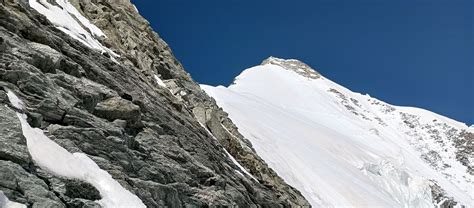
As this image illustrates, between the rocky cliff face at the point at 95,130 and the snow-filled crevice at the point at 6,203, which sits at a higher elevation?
the rocky cliff face at the point at 95,130

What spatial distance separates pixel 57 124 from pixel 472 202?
66.0m

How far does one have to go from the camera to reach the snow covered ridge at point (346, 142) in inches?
1699

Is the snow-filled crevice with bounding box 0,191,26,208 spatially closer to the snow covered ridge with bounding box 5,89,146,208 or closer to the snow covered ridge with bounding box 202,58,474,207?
the snow covered ridge with bounding box 5,89,146,208

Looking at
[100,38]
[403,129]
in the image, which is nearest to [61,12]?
[100,38]

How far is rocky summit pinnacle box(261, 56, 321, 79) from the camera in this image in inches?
4887

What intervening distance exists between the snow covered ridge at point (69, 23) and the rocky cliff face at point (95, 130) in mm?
1427

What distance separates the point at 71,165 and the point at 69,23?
11.7 metres

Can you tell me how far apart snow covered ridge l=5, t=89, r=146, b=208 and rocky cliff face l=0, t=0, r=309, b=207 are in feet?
0.60

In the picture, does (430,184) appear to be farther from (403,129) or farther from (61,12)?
(61,12)

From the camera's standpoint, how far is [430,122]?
365 ft

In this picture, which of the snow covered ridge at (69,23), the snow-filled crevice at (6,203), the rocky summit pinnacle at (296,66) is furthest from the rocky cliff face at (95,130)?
the rocky summit pinnacle at (296,66)

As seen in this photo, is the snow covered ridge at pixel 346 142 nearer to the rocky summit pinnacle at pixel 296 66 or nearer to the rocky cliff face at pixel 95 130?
the rocky summit pinnacle at pixel 296 66

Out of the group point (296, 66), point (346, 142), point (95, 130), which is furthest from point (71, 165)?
point (296, 66)

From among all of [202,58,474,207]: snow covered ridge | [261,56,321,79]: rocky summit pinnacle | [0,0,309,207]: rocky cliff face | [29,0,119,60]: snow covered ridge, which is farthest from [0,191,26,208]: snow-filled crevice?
[261,56,321,79]: rocky summit pinnacle
